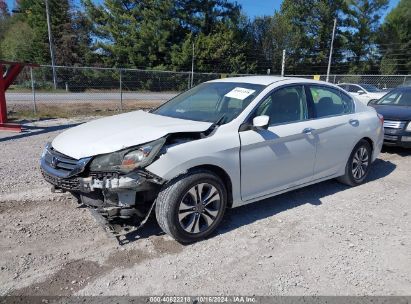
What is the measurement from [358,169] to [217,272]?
3.28m

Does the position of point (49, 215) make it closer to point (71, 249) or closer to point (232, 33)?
point (71, 249)

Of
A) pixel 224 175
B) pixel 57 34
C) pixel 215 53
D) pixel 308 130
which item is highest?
pixel 57 34

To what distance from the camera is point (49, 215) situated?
14.1 ft

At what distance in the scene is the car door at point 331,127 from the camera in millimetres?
4793

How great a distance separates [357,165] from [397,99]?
4.58 meters

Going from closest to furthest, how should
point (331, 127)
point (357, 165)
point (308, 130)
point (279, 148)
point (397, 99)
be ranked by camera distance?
point (279, 148)
point (308, 130)
point (331, 127)
point (357, 165)
point (397, 99)

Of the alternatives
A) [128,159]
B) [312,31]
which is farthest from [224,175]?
[312,31]

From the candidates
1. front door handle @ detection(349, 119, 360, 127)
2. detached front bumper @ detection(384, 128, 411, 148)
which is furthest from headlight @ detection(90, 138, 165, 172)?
detached front bumper @ detection(384, 128, 411, 148)

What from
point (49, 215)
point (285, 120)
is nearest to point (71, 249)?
point (49, 215)

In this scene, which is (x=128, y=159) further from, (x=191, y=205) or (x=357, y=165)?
(x=357, y=165)

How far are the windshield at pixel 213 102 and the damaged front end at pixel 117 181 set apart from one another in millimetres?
941

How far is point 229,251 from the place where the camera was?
3.63 metres

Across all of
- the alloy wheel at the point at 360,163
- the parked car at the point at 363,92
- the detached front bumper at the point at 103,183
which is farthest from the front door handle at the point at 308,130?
the parked car at the point at 363,92

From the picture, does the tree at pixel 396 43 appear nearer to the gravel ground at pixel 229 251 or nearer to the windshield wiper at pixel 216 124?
the gravel ground at pixel 229 251
